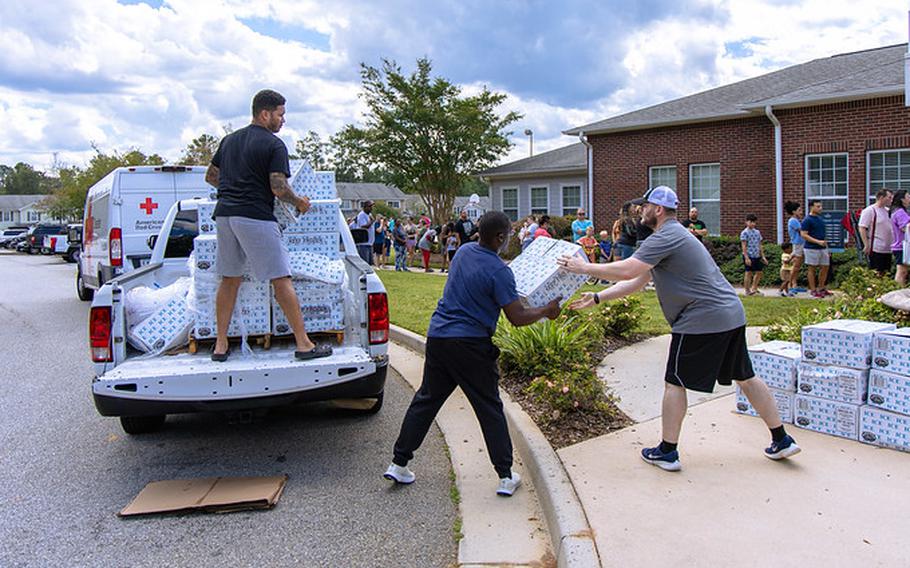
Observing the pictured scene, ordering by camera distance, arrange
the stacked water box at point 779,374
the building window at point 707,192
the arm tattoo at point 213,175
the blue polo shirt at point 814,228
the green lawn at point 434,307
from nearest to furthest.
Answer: the stacked water box at point 779,374, the arm tattoo at point 213,175, the green lawn at point 434,307, the blue polo shirt at point 814,228, the building window at point 707,192

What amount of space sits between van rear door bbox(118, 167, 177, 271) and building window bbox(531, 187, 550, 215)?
16.3 metres

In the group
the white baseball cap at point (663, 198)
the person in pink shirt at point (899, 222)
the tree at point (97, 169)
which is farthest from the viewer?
the tree at point (97, 169)

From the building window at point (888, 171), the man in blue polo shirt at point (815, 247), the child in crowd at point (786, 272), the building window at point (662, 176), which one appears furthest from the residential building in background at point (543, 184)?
the man in blue polo shirt at point (815, 247)

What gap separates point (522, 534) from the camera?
3996mm

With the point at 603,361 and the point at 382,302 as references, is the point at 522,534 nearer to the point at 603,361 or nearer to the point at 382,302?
the point at 382,302

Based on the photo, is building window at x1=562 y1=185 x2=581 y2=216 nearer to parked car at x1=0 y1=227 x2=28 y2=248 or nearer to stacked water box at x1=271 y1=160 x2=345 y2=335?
stacked water box at x1=271 y1=160 x2=345 y2=335

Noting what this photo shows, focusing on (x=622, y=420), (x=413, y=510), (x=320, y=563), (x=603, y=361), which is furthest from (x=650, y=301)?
(x=320, y=563)

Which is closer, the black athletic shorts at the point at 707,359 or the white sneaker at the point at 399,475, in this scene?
the black athletic shorts at the point at 707,359

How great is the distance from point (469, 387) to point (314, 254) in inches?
71.1

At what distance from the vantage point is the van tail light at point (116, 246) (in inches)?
442

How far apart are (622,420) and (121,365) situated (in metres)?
3.51

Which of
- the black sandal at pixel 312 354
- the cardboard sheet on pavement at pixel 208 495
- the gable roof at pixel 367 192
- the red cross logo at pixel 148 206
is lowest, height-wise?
the cardboard sheet on pavement at pixel 208 495

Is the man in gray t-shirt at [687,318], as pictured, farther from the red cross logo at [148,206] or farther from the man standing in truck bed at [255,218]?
the red cross logo at [148,206]

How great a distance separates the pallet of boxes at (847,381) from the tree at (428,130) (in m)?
26.1
